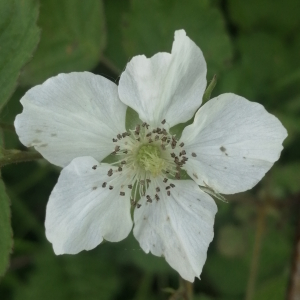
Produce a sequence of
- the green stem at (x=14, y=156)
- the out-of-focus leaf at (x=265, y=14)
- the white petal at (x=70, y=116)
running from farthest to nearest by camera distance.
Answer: the out-of-focus leaf at (x=265, y=14), the green stem at (x=14, y=156), the white petal at (x=70, y=116)

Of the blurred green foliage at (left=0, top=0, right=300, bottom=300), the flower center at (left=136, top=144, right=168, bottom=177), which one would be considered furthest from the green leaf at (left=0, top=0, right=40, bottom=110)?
the blurred green foliage at (left=0, top=0, right=300, bottom=300)

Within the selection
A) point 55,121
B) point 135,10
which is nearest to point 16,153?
point 55,121

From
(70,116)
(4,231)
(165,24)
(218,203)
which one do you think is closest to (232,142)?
(70,116)

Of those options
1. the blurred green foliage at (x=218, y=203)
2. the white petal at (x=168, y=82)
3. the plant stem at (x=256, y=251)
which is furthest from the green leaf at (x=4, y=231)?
the plant stem at (x=256, y=251)

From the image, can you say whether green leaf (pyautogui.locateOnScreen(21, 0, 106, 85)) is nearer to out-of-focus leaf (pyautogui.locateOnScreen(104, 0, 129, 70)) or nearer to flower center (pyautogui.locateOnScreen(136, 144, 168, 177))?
out-of-focus leaf (pyautogui.locateOnScreen(104, 0, 129, 70))

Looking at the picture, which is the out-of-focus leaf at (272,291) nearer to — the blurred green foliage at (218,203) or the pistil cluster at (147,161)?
the blurred green foliage at (218,203)

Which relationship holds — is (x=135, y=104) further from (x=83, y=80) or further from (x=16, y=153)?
(x=16, y=153)

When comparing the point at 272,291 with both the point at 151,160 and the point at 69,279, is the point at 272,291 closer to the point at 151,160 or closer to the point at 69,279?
the point at 69,279
